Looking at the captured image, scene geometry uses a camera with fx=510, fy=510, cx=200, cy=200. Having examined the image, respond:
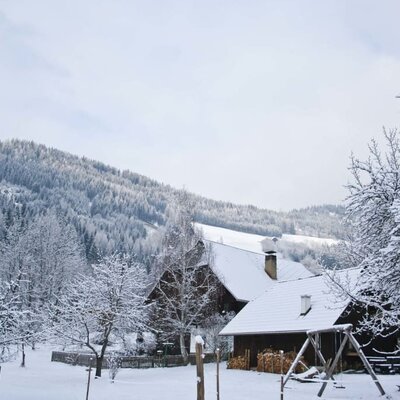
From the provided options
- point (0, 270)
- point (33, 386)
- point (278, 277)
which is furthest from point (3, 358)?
point (0, 270)

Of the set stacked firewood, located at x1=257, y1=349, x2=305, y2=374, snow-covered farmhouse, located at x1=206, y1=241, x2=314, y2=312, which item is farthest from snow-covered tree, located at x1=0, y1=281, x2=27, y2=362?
snow-covered farmhouse, located at x1=206, y1=241, x2=314, y2=312

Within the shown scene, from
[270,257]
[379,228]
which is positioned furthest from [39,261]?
[379,228]

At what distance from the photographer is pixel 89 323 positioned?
27.0m

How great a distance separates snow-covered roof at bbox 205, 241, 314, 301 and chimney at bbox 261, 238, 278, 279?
56cm

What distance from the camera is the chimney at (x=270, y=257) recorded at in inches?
1772

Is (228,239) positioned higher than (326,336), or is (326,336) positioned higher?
(228,239)

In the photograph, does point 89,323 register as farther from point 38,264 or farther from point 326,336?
point 38,264

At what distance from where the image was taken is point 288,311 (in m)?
29.1

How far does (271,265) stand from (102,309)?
22.8 meters

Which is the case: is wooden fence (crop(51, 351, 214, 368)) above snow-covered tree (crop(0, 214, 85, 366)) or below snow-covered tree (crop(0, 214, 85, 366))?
below

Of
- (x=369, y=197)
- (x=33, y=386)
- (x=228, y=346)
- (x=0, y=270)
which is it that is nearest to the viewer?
(x=369, y=197)

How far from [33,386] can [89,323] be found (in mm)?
5689

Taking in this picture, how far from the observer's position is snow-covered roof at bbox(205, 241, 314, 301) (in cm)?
3950

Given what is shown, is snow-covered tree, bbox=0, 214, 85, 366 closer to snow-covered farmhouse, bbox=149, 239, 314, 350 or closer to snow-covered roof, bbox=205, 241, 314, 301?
snow-covered farmhouse, bbox=149, 239, 314, 350
